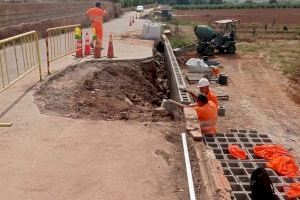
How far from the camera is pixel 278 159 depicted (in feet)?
24.5

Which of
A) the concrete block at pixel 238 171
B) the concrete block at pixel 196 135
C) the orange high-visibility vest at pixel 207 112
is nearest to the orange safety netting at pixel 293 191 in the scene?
the concrete block at pixel 238 171

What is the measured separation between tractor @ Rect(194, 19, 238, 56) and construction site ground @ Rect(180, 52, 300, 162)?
1509mm

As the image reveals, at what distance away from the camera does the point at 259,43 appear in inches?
1129

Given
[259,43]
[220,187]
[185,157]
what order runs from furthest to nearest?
[259,43] < [185,157] < [220,187]

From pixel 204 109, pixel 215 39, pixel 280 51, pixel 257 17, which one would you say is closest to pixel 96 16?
pixel 204 109

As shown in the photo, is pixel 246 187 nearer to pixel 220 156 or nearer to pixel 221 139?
pixel 220 156

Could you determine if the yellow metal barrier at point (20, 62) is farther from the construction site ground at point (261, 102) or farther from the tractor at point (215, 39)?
the tractor at point (215, 39)

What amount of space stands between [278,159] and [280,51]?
61.3ft

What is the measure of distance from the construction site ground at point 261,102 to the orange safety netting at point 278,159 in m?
1.27

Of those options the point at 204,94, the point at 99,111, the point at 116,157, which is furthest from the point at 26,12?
the point at 116,157

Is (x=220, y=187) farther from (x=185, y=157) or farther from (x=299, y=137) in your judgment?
(x=299, y=137)

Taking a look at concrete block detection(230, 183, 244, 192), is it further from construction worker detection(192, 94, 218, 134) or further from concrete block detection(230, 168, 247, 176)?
construction worker detection(192, 94, 218, 134)

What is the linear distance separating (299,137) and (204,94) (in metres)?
3.75

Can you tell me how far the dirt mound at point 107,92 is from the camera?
845 cm
